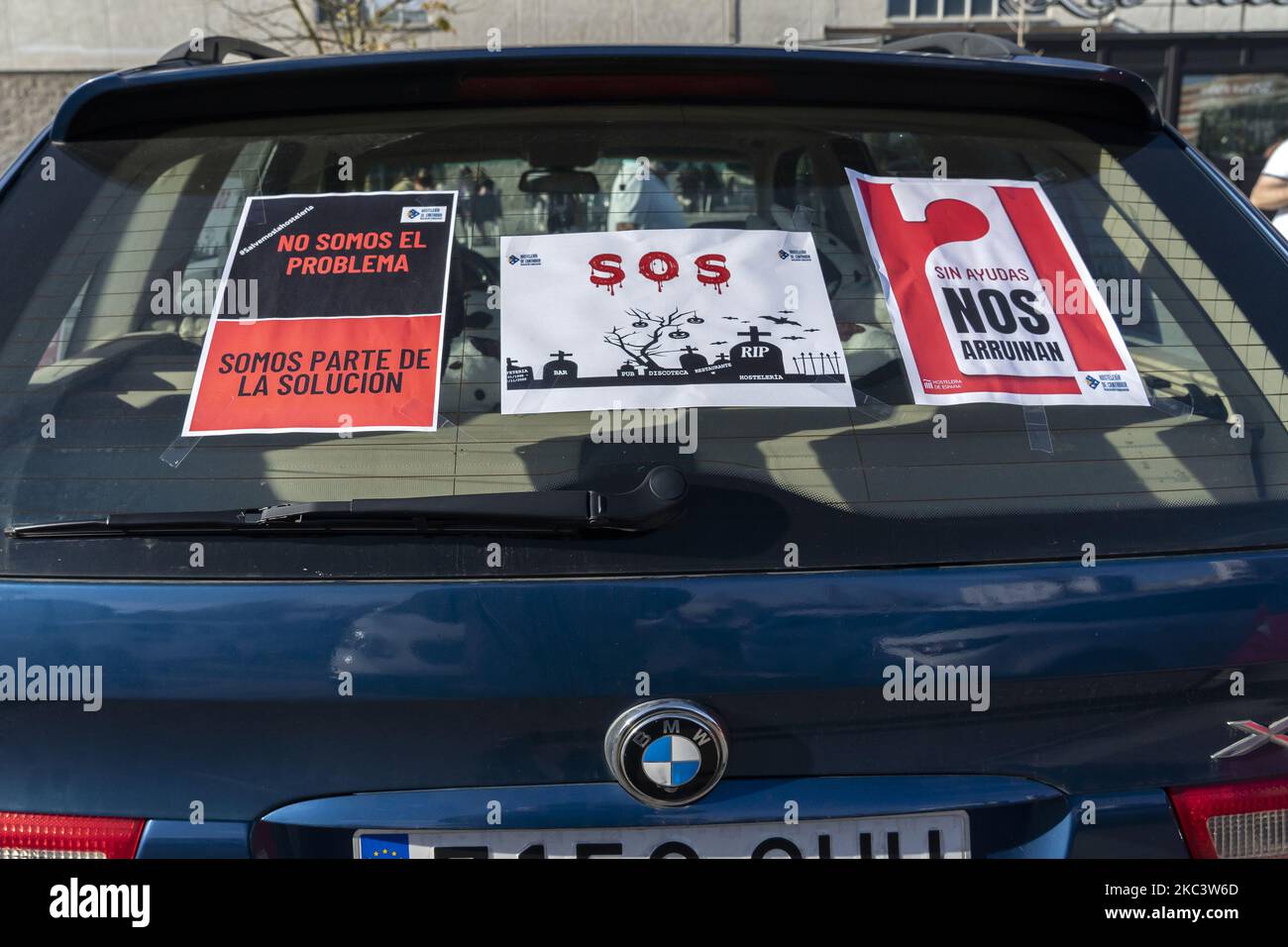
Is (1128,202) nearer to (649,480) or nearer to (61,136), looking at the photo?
(649,480)

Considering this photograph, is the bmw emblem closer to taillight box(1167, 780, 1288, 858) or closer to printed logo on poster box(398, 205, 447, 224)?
taillight box(1167, 780, 1288, 858)

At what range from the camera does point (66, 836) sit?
1287 millimetres

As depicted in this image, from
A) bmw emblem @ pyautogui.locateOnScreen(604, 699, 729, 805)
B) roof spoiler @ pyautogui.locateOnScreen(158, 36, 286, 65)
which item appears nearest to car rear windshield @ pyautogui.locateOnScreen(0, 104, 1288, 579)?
bmw emblem @ pyautogui.locateOnScreen(604, 699, 729, 805)

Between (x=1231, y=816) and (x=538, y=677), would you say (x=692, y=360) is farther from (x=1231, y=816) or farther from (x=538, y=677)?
(x=1231, y=816)

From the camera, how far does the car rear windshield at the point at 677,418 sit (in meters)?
1.37

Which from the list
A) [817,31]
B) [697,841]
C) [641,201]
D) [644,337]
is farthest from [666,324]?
[817,31]

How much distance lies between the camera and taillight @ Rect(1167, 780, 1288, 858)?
1.34 meters

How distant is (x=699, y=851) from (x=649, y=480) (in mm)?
441

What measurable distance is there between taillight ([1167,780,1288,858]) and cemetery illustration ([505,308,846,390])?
678mm

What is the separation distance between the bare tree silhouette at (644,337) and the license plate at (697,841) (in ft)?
1.91

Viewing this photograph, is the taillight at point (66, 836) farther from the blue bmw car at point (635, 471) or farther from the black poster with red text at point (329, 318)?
the black poster with red text at point (329, 318)

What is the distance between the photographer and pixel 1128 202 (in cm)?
171

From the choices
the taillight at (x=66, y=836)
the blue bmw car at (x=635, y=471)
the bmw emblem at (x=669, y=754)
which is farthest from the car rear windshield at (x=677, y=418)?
the taillight at (x=66, y=836)

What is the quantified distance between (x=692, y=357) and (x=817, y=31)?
15.2 m
